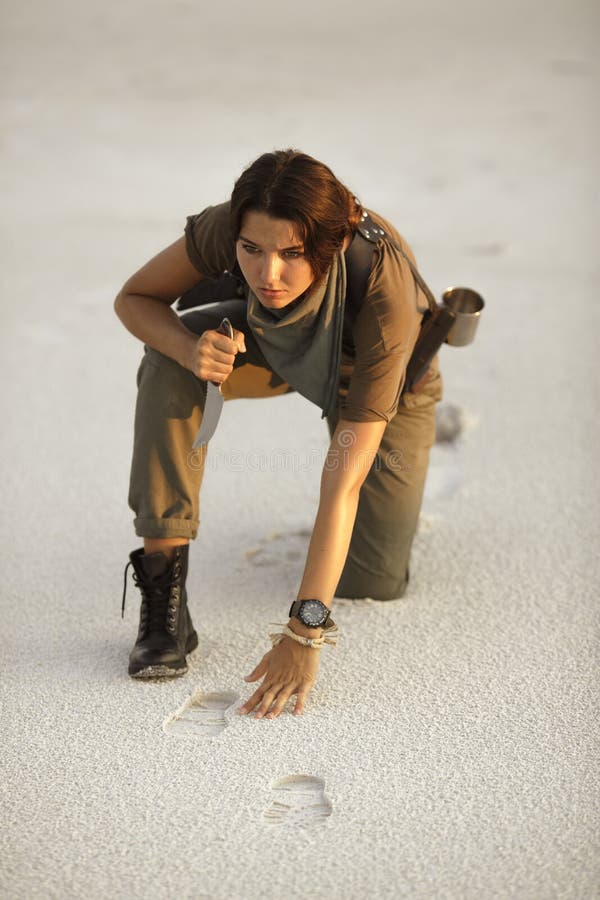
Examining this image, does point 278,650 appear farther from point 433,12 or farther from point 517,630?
point 433,12

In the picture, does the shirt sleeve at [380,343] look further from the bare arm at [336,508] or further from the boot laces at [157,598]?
the boot laces at [157,598]

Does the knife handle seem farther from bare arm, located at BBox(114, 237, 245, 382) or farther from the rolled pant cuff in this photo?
the rolled pant cuff

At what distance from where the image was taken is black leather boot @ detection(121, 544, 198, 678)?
182cm

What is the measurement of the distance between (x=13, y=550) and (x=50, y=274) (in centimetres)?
161

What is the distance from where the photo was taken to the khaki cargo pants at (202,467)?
6.00ft

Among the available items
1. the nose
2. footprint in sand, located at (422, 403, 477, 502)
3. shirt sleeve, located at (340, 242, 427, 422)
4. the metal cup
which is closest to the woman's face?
the nose

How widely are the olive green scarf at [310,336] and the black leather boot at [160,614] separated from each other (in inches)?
13.8

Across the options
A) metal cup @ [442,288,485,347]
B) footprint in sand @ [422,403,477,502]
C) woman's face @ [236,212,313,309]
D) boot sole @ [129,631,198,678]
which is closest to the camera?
woman's face @ [236,212,313,309]

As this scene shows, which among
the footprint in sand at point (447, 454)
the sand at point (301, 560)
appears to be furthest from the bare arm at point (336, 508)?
the footprint in sand at point (447, 454)

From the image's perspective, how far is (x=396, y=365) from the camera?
170 centimetres

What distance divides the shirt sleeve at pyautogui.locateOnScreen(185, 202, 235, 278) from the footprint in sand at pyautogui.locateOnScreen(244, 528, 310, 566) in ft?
2.06

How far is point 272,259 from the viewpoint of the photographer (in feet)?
5.28

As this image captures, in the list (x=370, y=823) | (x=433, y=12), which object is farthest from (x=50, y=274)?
(x=433, y=12)

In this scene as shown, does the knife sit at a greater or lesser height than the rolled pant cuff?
greater
